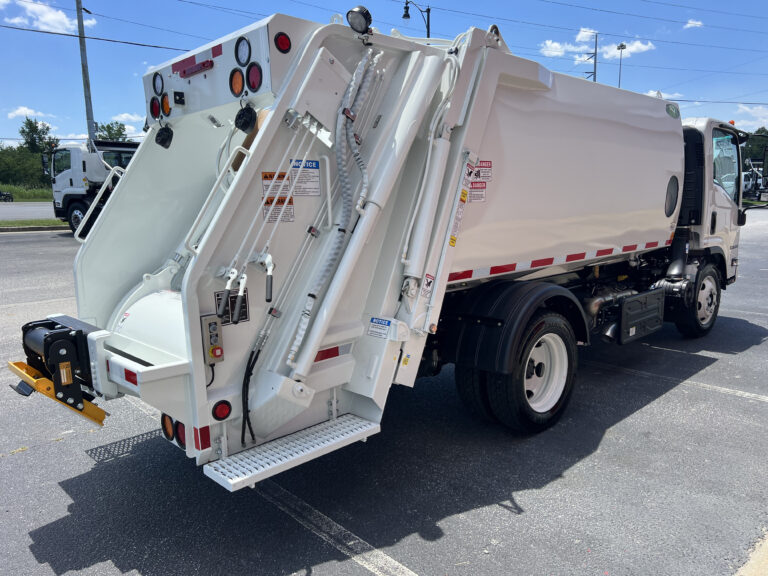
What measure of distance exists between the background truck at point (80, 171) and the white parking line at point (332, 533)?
1671cm

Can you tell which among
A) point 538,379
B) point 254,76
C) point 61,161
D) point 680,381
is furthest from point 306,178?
point 61,161

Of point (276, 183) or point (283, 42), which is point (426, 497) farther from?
point (283, 42)

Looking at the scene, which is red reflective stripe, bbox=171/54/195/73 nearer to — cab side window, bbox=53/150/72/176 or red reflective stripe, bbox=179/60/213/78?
red reflective stripe, bbox=179/60/213/78

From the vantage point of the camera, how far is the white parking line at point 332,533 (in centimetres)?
281

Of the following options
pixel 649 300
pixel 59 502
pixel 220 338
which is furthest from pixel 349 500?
Result: pixel 649 300

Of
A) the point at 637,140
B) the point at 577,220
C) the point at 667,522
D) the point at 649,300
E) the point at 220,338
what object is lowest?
the point at 667,522

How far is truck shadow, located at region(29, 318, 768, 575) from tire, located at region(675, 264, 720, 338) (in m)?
2.12

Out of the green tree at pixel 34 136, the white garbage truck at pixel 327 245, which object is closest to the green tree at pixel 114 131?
the green tree at pixel 34 136

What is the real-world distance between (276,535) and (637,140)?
14.9 ft

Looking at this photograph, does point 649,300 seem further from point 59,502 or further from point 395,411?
point 59,502

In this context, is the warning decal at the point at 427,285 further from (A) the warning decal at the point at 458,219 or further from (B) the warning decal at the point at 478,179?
(B) the warning decal at the point at 478,179

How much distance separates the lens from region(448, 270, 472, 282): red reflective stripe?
12.4 feet

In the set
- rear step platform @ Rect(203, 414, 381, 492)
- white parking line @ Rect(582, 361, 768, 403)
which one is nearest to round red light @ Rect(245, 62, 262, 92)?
rear step platform @ Rect(203, 414, 381, 492)

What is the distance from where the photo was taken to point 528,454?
3965 mm
